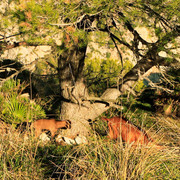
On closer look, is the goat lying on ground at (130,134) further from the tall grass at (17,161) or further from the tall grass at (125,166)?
the tall grass at (17,161)

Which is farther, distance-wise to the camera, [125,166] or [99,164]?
[99,164]

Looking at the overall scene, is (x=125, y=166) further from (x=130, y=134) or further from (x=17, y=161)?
(x=17, y=161)

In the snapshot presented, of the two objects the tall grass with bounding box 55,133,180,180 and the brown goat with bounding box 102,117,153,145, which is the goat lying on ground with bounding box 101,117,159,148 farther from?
the tall grass with bounding box 55,133,180,180

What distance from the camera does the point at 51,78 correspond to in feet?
28.8

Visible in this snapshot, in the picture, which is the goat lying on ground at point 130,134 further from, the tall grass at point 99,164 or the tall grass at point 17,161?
the tall grass at point 17,161

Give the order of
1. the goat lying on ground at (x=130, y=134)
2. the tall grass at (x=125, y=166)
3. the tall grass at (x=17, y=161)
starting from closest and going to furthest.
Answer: the tall grass at (x=125, y=166)
the tall grass at (x=17, y=161)
the goat lying on ground at (x=130, y=134)

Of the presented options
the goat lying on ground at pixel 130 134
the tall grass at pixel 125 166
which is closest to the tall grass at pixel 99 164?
the tall grass at pixel 125 166

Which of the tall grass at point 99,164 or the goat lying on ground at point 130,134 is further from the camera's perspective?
the goat lying on ground at point 130,134

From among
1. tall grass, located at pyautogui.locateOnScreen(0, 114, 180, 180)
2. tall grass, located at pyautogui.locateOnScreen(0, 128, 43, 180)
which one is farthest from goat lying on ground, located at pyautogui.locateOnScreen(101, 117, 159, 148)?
tall grass, located at pyautogui.locateOnScreen(0, 128, 43, 180)

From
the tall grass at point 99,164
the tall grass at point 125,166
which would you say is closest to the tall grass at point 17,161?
the tall grass at point 99,164

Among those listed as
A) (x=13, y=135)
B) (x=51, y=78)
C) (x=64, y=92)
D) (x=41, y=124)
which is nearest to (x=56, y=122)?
(x=41, y=124)

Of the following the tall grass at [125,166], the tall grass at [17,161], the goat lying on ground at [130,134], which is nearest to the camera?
the tall grass at [125,166]

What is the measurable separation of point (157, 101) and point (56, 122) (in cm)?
512

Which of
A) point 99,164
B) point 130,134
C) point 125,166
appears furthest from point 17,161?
point 130,134
